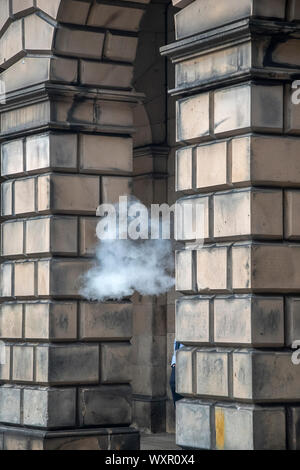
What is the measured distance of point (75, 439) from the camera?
14258mm

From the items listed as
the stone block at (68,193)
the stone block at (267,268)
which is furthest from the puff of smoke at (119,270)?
the stone block at (267,268)

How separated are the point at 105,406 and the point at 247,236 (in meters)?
3.88

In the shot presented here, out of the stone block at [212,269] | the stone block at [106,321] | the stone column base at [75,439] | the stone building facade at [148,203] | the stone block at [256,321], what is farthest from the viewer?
the stone block at [106,321]

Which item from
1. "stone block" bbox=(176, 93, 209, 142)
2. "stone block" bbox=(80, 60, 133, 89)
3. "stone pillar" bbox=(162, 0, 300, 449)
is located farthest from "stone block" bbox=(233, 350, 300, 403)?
"stone block" bbox=(80, 60, 133, 89)

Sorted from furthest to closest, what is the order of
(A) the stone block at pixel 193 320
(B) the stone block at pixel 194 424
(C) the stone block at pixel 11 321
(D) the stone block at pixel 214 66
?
(C) the stone block at pixel 11 321 < (A) the stone block at pixel 193 320 < (B) the stone block at pixel 194 424 < (D) the stone block at pixel 214 66

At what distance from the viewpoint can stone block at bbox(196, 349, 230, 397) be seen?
11680 mm

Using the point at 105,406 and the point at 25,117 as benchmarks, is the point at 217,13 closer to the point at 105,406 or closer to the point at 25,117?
the point at 25,117

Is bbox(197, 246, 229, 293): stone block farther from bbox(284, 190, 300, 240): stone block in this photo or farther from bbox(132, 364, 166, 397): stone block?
bbox(132, 364, 166, 397): stone block

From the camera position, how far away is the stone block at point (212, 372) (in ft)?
38.3

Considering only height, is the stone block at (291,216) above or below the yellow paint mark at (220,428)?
above

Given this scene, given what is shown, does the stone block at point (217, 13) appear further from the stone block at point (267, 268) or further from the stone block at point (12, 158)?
A: the stone block at point (12, 158)

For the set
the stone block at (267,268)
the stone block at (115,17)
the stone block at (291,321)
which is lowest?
the stone block at (291,321)

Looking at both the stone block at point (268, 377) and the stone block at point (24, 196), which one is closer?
the stone block at point (268, 377)

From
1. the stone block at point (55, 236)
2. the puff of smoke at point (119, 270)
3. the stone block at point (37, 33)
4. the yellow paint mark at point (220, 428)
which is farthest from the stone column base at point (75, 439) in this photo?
the stone block at point (37, 33)
